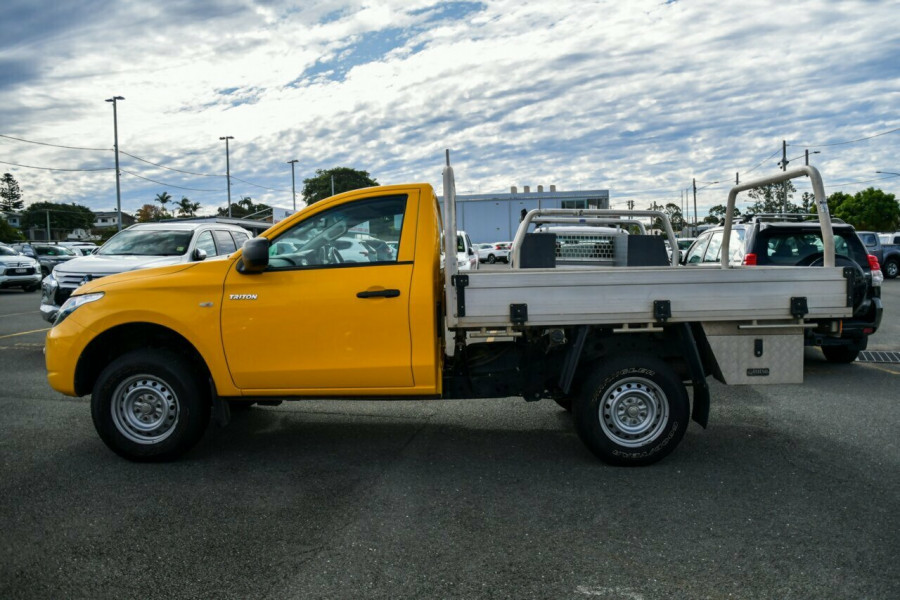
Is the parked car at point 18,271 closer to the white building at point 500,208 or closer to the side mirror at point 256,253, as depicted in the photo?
the side mirror at point 256,253

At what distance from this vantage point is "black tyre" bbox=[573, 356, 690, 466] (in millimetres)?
5117

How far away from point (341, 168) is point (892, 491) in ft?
306

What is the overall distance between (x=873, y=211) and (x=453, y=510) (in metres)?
71.5

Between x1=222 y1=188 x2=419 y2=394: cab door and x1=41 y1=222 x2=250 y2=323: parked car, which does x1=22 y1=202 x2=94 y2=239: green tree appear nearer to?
x1=41 y1=222 x2=250 y2=323: parked car

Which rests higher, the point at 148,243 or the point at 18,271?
the point at 148,243

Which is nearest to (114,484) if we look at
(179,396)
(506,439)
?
(179,396)

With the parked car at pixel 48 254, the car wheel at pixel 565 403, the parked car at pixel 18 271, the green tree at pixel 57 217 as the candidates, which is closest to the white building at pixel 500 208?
the parked car at pixel 48 254

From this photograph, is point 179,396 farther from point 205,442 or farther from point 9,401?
point 9,401

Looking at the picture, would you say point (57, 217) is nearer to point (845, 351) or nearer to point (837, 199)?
point (837, 199)

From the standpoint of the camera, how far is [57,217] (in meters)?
112

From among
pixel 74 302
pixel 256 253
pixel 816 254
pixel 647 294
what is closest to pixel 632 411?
pixel 647 294

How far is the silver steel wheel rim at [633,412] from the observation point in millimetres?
5168

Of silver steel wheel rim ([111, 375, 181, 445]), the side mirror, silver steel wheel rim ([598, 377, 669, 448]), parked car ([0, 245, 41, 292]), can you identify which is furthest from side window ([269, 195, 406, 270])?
parked car ([0, 245, 41, 292])

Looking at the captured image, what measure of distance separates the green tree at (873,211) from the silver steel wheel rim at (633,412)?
67.7m
